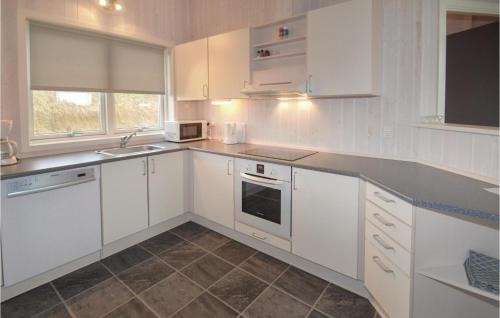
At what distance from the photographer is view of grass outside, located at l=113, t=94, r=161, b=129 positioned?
3.35 m

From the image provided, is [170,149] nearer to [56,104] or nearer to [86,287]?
[56,104]

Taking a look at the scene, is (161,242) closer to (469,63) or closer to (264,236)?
(264,236)

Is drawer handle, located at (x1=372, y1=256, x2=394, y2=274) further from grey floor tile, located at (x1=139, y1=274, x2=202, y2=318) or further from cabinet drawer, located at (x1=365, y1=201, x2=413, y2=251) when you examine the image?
grey floor tile, located at (x1=139, y1=274, x2=202, y2=318)

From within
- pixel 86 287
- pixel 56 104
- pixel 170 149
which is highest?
pixel 56 104

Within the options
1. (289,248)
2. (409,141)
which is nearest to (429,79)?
(409,141)

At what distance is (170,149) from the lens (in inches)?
122

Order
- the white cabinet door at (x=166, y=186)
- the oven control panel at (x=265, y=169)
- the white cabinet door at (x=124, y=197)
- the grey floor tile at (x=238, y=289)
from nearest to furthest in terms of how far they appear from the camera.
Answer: the grey floor tile at (x=238, y=289)
the oven control panel at (x=265, y=169)
the white cabinet door at (x=124, y=197)
the white cabinet door at (x=166, y=186)

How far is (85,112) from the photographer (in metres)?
3.05

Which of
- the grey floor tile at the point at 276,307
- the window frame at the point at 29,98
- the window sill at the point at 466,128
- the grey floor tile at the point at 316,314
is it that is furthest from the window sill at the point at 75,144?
the window sill at the point at 466,128

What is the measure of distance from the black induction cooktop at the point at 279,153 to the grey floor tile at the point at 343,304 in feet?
3.58

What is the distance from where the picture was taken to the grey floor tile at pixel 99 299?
196 centimetres

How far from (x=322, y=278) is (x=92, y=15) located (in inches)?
129

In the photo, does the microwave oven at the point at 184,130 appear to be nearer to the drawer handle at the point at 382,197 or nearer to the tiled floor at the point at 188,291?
the tiled floor at the point at 188,291

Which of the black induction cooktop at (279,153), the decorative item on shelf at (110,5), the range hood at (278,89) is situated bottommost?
the black induction cooktop at (279,153)
